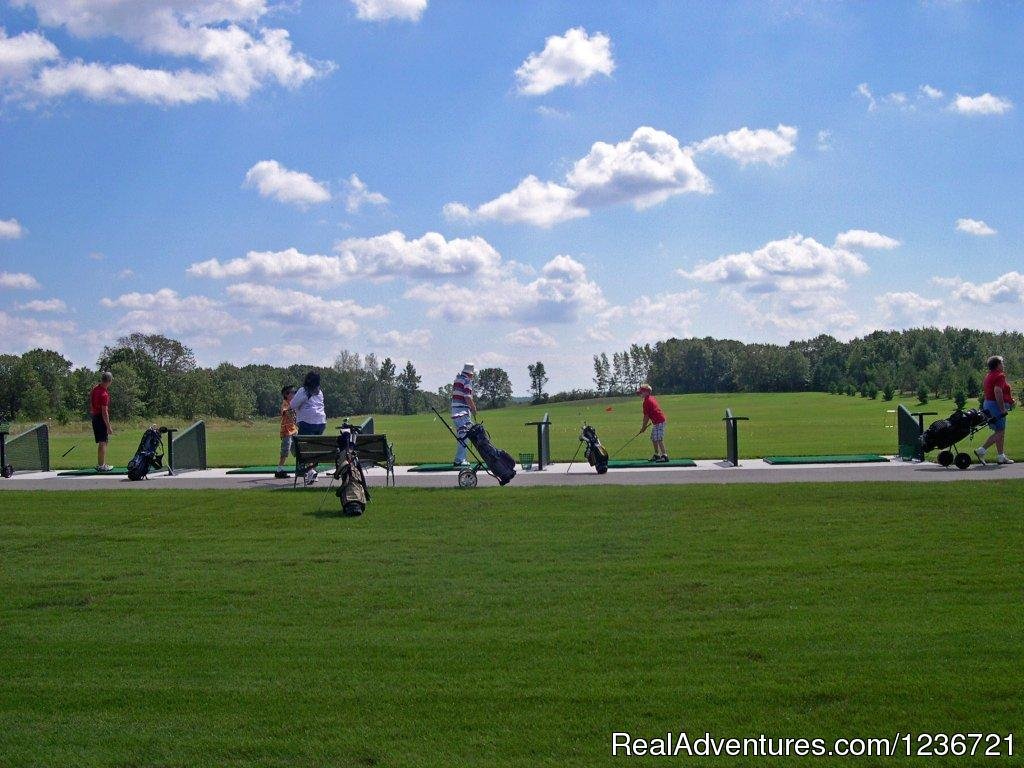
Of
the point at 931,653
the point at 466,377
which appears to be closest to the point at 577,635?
the point at 931,653

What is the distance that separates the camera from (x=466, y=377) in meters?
17.0

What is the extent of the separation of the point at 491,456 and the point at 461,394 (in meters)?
1.72

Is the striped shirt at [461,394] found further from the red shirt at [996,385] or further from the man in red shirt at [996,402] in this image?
the red shirt at [996,385]

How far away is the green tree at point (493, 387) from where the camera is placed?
12044 centimetres

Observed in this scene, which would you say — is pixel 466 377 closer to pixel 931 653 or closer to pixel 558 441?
pixel 931 653

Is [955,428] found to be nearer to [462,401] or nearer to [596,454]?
[596,454]

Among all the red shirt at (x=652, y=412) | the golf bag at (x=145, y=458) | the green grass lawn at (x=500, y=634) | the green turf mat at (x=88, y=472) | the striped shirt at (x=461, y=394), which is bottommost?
the green grass lawn at (x=500, y=634)

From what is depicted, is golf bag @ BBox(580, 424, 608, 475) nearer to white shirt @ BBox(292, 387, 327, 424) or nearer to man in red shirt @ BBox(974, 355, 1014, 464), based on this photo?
white shirt @ BBox(292, 387, 327, 424)

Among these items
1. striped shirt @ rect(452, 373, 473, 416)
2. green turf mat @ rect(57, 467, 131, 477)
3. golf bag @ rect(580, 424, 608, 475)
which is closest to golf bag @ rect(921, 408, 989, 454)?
golf bag @ rect(580, 424, 608, 475)

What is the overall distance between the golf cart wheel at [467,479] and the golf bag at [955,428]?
27.2 ft

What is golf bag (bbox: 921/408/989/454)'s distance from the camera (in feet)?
→ 55.3

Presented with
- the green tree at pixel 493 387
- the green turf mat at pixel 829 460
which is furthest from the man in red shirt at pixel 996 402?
the green tree at pixel 493 387

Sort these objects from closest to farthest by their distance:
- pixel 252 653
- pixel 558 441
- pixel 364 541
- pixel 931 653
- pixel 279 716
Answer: pixel 279 716 < pixel 931 653 < pixel 252 653 < pixel 364 541 < pixel 558 441

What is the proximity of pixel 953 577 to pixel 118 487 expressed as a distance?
13705 mm
